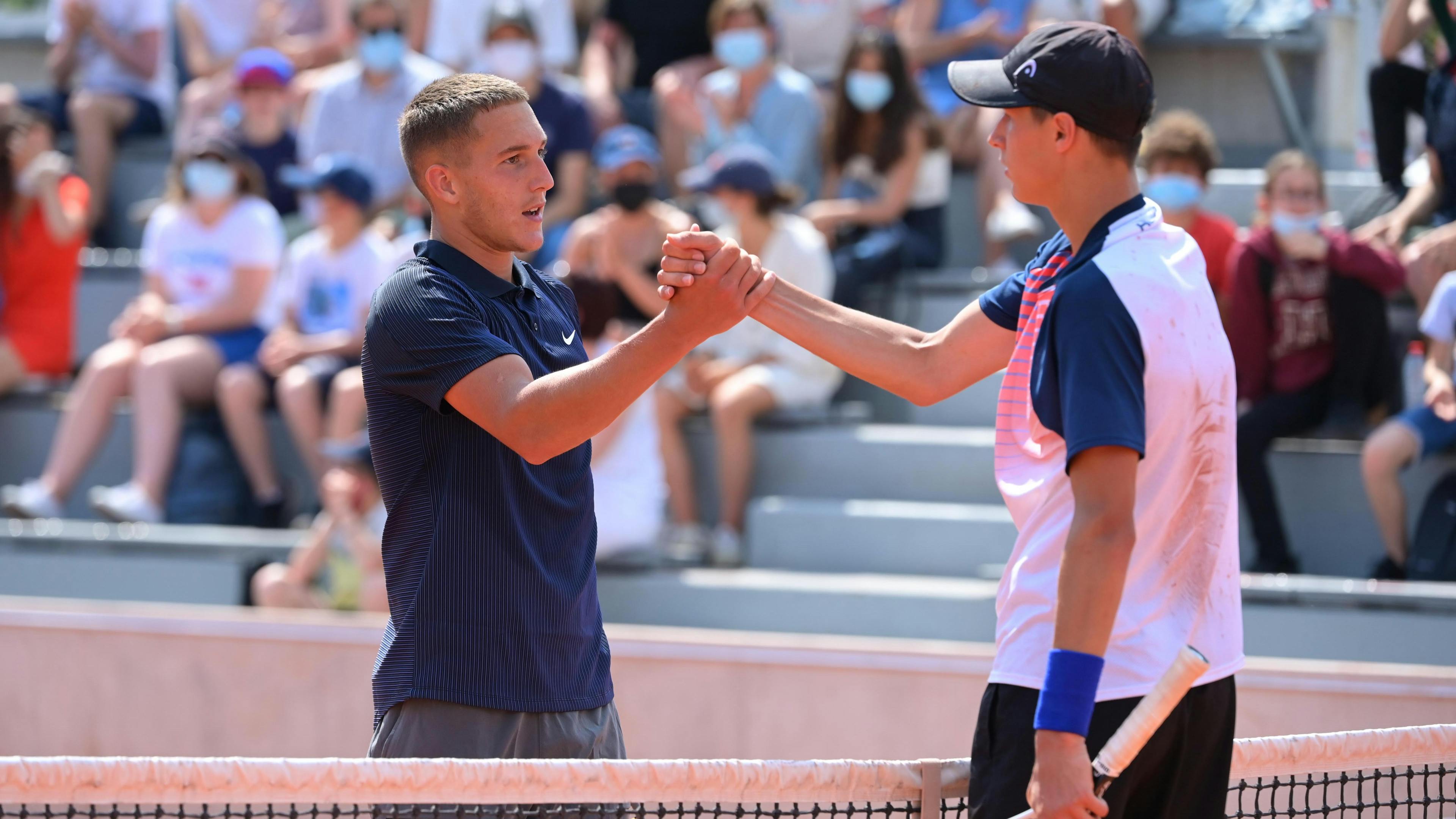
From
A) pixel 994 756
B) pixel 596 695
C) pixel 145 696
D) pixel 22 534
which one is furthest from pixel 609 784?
pixel 22 534

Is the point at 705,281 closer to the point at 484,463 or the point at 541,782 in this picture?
the point at 484,463

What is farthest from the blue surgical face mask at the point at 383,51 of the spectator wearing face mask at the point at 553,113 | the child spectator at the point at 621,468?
the child spectator at the point at 621,468

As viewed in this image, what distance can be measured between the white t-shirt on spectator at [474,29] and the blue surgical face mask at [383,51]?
0.72m

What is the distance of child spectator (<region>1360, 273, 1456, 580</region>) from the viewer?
19.5 feet

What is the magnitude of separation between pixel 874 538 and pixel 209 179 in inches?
155

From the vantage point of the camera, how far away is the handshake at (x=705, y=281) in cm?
Answer: 276

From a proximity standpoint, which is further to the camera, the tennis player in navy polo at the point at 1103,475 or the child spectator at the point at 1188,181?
the child spectator at the point at 1188,181

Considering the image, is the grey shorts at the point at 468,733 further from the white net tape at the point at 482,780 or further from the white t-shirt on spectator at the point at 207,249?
the white t-shirt on spectator at the point at 207,249

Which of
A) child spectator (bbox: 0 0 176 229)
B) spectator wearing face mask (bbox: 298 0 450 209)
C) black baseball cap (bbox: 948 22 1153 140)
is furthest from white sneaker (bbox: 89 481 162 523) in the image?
black baseball cap (bbox: 948 22 1153 140)

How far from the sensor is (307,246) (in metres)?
7.82

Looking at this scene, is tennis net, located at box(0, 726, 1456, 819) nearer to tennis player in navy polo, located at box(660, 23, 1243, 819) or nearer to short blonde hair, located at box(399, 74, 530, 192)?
tennis player in navy polo, located at box(660, 23, 1243, 819)

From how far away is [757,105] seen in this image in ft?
27.3

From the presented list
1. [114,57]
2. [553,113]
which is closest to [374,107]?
[553,113]

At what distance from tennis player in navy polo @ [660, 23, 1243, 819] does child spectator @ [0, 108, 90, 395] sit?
23.1 ft
